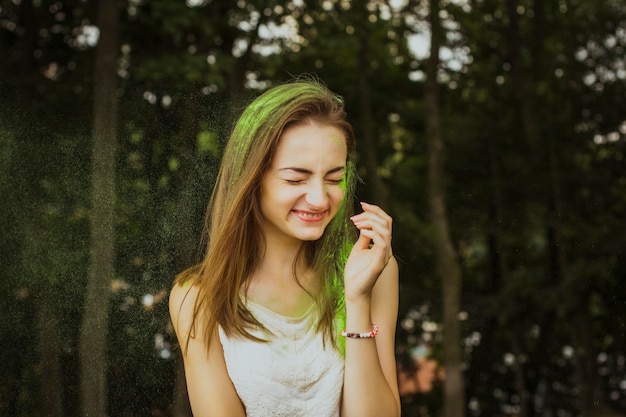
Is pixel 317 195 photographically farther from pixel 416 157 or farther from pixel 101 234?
pixel 416 157

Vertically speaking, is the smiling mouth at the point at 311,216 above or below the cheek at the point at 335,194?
below

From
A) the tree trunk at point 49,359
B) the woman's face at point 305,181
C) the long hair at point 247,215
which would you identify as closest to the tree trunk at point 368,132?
the tree trunk at point 49,359

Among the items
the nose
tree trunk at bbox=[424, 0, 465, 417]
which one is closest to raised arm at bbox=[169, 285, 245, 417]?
the nose

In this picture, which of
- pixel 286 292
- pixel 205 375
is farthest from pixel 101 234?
pixel 205 375

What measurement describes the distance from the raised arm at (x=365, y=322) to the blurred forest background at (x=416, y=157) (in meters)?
3.59

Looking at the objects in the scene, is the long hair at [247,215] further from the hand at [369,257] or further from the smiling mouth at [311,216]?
the hand at [369,257]

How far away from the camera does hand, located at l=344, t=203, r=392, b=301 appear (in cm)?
243

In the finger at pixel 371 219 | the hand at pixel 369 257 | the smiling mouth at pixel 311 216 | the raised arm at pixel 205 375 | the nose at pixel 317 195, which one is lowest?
the raised arm at pixel 205 375

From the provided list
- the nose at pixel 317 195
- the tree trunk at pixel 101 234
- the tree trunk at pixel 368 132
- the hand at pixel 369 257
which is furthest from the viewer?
the tree trunk at pixel 368 132

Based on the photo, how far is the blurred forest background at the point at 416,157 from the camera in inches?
249

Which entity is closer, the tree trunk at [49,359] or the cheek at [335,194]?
the cheek at [335,194]

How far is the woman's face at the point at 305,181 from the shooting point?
256 cm

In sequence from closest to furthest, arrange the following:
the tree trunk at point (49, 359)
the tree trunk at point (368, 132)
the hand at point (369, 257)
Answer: the hand at point (369, 257), the tree trunk at point (49, 359), the tree trunk at point (368, 132)

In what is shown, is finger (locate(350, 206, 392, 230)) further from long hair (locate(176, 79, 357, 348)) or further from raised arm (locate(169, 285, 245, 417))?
raised arm (locate(169, 285, 245, 417))
